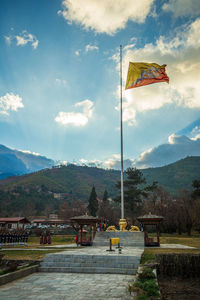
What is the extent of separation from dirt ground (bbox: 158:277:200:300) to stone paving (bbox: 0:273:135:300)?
1427mm

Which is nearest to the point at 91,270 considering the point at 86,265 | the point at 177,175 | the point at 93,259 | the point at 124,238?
the point at 86,265

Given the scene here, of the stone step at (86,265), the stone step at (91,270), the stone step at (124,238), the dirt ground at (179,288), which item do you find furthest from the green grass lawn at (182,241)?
the stone step at (91,270)

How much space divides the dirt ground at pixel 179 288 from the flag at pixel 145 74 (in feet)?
→ 49.0

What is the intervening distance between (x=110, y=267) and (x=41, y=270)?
3.25m

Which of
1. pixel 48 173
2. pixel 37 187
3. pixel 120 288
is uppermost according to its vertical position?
pixel 48 173

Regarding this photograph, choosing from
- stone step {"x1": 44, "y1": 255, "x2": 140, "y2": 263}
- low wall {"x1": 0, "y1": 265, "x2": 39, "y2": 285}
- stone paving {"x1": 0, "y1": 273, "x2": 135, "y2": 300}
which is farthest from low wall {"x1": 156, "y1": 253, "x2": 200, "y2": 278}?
low wall {"x1": 0, "y1": 265, "x2": 39, "y2": 285}

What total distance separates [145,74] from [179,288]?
1631 cm

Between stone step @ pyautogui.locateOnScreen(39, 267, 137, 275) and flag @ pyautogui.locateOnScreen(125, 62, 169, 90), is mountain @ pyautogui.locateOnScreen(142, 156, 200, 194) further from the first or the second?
stone step @ pyautogui.locateOnScreen(39, 267, 137, 275)

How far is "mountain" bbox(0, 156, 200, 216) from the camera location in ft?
351

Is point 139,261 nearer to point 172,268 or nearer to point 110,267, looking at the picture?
point 110,267

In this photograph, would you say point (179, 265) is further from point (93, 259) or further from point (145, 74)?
point (145, 74)

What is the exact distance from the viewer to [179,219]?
131 feet

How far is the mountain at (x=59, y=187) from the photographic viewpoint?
351 feet

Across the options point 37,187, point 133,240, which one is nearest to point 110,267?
point 133,240
